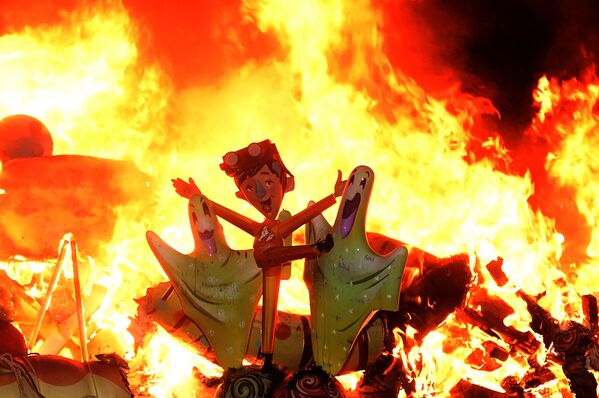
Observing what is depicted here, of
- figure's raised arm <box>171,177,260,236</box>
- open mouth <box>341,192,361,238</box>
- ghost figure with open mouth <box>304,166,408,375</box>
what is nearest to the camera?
ghost figure with open mouth <box>304,166,408,375</box>

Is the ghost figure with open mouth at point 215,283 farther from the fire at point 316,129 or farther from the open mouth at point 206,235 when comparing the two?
the fire at point 316,129

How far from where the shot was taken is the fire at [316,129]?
7551 millimetres

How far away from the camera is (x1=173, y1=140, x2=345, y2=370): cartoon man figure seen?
186 inches

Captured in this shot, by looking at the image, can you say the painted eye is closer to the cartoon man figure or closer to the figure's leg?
the cartoon man figure

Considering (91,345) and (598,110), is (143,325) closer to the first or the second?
(91,345)

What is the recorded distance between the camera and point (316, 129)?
813cm

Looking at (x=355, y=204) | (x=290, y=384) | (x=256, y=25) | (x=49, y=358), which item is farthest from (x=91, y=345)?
(x=256, y=25)

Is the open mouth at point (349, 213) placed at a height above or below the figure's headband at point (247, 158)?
below

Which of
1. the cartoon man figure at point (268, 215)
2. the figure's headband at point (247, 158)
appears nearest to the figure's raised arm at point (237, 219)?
the cartoon man figure at point (268, 215)

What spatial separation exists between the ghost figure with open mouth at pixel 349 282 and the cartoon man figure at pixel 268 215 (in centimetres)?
24

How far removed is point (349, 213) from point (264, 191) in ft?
2.53

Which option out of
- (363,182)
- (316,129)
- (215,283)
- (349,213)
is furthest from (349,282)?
(316,129)

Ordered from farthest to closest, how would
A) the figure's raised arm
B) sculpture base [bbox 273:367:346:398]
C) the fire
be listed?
the fire < the figure's raised arm < sculpture base [bbox 273:367:346:398]

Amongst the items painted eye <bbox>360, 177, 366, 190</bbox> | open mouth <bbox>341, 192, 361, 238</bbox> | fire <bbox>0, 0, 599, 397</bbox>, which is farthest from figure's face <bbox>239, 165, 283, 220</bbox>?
fire <bbox>0, 0, 599, 397</bbox>
